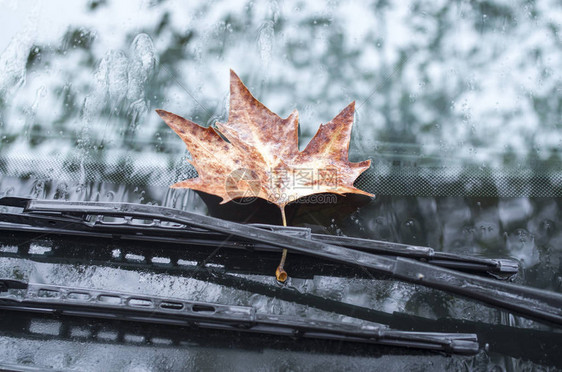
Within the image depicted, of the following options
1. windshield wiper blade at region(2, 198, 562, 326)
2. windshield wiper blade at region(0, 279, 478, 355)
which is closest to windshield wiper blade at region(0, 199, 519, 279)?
windshield wiper blade at region(2, 198, 562, 326)

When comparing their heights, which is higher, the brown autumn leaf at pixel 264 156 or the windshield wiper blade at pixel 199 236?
the brown autumn leaf at pixel 264 156

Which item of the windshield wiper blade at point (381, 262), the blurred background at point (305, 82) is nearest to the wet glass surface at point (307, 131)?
the blurred background at point (305, 82)

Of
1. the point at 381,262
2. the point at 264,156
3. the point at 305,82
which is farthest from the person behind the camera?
the point at 305,82

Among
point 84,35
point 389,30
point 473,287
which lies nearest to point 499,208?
point 473,287

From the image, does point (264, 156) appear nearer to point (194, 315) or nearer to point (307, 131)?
point (307, 131)

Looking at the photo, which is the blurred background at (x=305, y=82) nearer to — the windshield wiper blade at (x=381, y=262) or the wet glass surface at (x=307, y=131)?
the wet glass surface at (x=307, y=131)

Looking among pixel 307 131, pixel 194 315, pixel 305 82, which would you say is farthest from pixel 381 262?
pixel 305 82

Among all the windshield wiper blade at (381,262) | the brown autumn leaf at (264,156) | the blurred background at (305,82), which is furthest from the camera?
the blurred background at (305,82)
